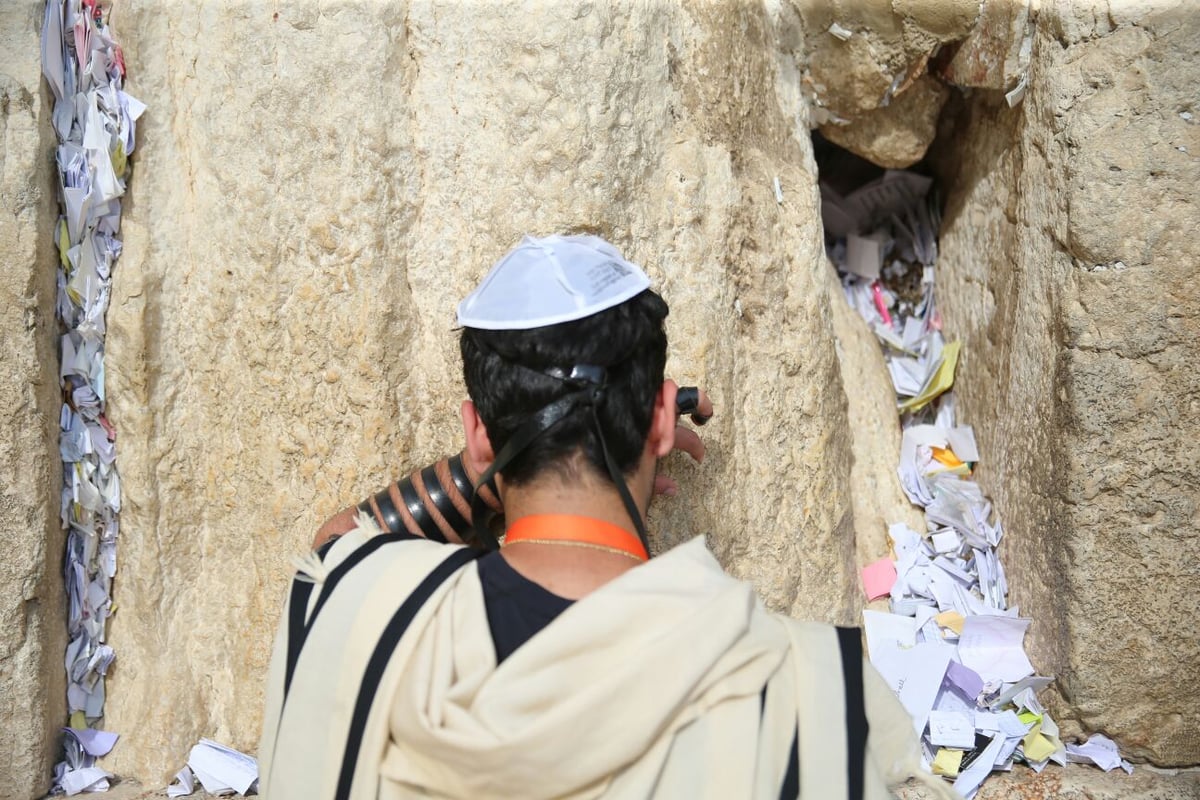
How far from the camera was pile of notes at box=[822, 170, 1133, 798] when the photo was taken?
2332mm

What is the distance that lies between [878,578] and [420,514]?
48.9 inches

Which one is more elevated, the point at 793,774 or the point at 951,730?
the point at 793,774

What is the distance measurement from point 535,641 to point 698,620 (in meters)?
0.19

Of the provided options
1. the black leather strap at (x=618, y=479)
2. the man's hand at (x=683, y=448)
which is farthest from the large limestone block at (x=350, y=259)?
the black leather strap at (x=618, y=479)

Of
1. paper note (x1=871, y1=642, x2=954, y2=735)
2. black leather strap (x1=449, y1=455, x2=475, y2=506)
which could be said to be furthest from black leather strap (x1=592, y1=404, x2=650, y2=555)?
paper note (x1=871, y1=642, x2=954, y2=735)

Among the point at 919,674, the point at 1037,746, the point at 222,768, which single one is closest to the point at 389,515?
the point at 222,768

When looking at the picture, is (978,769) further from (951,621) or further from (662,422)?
(662,422)

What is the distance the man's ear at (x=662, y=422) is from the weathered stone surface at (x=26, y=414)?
4.14ft

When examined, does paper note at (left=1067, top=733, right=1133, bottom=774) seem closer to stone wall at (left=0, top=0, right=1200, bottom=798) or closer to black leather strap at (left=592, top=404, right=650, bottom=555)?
stone wall at (left=0, top=0, right=1200, bottom=798)

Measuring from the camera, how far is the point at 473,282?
2.14m

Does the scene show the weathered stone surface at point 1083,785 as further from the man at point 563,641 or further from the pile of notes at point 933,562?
the man at point 563,641

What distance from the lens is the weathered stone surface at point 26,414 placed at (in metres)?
2.02

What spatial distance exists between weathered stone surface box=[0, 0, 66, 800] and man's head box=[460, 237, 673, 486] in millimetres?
1045

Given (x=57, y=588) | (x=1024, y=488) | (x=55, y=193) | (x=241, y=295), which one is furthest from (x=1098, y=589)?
(x=55, y=193)
